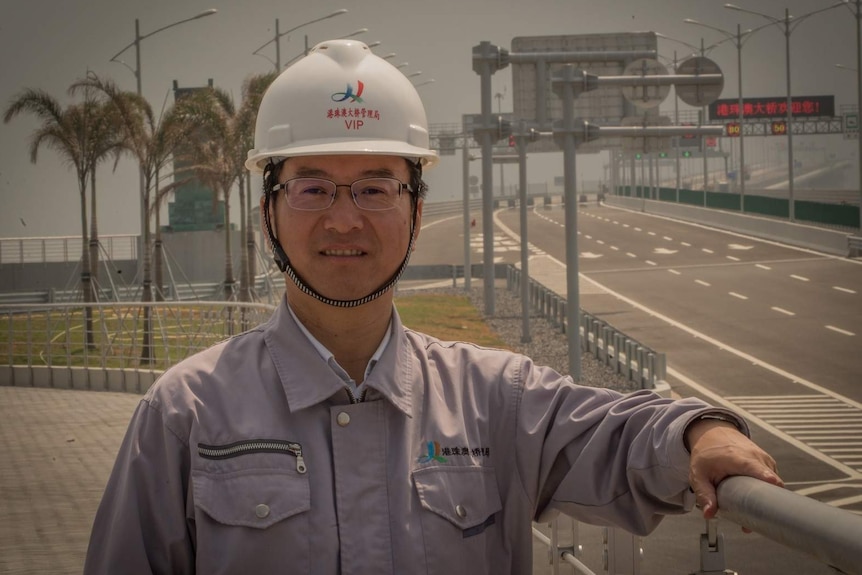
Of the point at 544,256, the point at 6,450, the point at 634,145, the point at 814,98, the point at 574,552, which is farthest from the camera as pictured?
the point at 814,98

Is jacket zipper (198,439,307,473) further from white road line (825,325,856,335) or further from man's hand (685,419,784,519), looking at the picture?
white road line (825,325,856,335)

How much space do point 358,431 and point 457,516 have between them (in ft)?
1.09

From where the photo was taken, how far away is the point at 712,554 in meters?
2.96

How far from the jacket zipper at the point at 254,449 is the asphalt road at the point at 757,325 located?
7.33m

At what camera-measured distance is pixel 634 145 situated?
20.8 m

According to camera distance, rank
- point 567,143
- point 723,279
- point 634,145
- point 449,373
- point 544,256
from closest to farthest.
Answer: point 449,373 → point 567,143 → point 634,145 → point 723,279 → point 544,256

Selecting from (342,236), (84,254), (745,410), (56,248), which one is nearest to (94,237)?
(84,254)

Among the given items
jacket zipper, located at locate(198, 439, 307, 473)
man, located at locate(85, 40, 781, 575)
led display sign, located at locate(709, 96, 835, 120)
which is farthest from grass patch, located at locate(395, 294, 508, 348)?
led display sign, located at locate(709, 96, 835, 120)

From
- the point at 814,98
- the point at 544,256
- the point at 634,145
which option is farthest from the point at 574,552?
the point at 814,98

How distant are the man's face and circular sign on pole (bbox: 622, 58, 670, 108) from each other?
1661 centimetres

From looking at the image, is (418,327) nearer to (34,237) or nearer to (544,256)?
(34,237)

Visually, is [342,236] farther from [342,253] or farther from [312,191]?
[312,191]

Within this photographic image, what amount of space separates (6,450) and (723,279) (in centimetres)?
3087

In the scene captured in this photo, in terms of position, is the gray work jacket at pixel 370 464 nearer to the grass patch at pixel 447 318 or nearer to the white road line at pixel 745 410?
the white road line at pixel 745 410
